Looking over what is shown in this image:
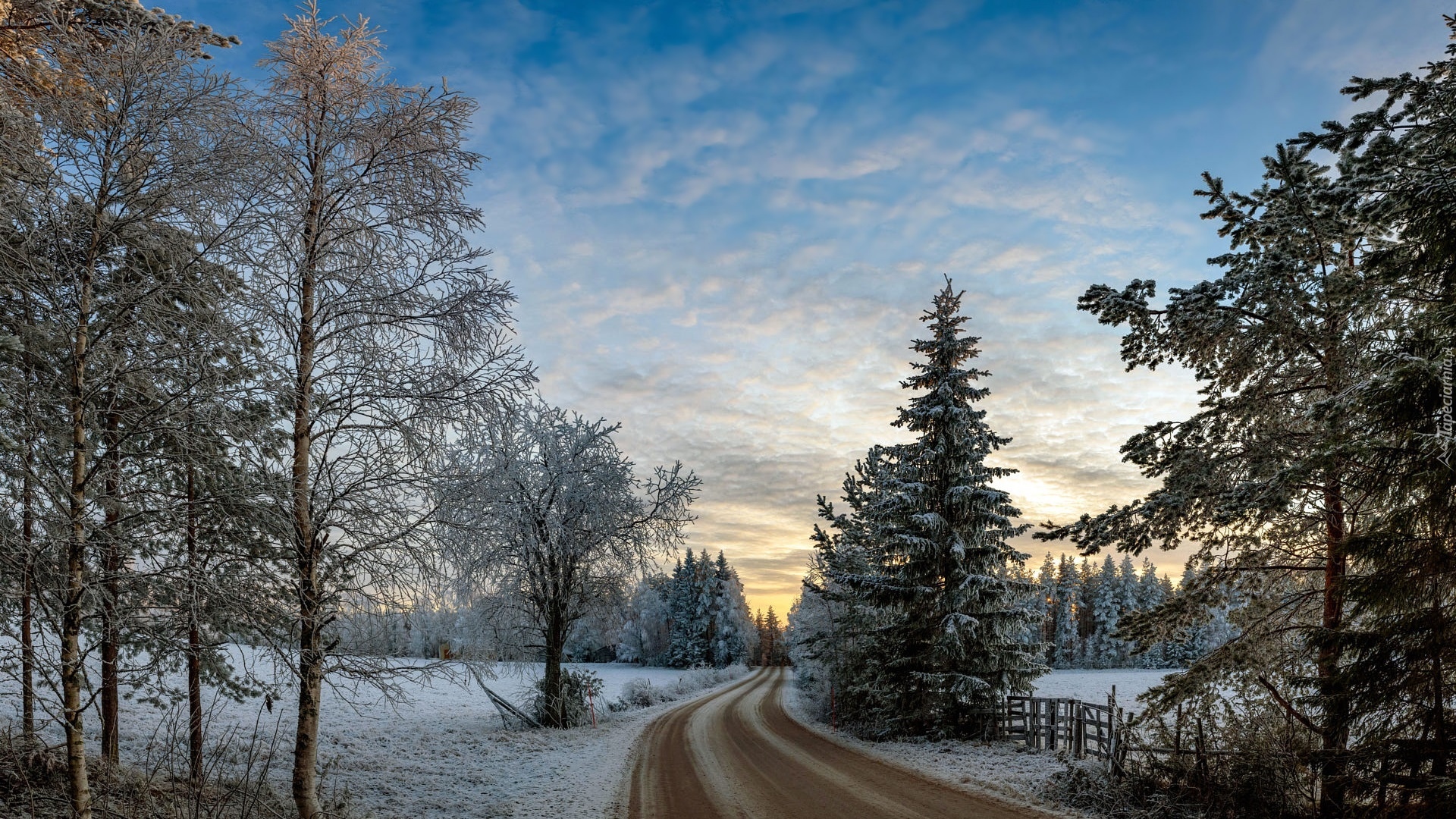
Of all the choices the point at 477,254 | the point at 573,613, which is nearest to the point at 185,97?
the point at 477,254

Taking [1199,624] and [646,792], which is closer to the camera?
[1199,624]

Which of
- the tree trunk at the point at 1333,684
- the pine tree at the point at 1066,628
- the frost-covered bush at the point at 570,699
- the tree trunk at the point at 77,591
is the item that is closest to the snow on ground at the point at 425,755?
the tree trunk at the point at 77,591

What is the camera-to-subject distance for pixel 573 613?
22109 millimetres

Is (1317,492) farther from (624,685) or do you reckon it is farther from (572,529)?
(624,685)

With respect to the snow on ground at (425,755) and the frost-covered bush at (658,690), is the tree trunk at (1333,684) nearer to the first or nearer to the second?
the snow on ground at (425,755)

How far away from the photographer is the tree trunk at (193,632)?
19.9ft

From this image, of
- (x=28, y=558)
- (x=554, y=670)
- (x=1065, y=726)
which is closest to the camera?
(x=28, y=558)

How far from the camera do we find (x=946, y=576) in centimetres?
1936

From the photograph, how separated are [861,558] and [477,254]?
23.8 meters

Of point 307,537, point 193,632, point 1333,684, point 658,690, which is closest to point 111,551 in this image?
point 307,537

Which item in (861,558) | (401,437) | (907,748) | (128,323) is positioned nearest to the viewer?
(128,323)

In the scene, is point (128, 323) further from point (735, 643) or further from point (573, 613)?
point (735, 643)

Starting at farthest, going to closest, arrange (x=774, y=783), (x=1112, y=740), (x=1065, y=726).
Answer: (x=1065, y=726) < (x=774, y=783) < (x=1112, y=740)

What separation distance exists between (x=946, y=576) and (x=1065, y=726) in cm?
468
